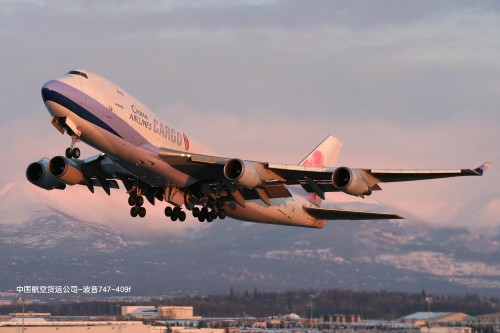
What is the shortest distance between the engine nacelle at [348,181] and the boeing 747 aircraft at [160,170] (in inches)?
1.7

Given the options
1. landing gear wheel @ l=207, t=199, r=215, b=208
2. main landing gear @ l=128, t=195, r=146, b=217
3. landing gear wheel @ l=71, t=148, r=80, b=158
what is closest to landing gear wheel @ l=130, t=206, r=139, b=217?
main landing gear @ l=128, t=195, r=146, b=217

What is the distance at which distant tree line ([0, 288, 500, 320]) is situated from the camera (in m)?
76.5

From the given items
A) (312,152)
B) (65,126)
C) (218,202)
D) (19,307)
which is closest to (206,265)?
(19,307)

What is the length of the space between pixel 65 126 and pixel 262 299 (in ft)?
149

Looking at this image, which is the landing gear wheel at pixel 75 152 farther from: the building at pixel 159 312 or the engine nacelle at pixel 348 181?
the building at pixel 159 312

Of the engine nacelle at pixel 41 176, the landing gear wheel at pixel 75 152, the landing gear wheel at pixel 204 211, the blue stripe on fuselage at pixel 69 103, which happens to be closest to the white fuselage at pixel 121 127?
the blue stripe on fuselage at pixel 69 103

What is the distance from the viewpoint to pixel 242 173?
40812mm

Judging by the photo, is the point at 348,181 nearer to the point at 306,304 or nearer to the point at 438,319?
the point at 438,319

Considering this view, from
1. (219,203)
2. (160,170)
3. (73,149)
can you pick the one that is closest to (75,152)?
(73,149)

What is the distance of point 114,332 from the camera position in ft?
210

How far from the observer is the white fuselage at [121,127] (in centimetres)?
3791

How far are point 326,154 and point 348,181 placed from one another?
16777 millimetres

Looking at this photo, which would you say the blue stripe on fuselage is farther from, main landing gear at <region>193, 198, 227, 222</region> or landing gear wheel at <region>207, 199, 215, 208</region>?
main landing gear at <region>193, 198, 227, 222</region>

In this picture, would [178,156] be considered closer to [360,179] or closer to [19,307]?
[360,179]
